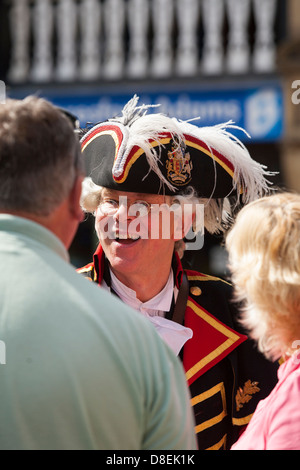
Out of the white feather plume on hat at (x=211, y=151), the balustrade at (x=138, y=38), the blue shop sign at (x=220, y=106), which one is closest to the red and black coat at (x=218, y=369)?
the white feather plume on hat at (x=211, y=151)

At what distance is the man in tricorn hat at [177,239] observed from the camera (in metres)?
2.26

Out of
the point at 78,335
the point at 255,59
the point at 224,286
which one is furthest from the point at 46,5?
the point at 78,335

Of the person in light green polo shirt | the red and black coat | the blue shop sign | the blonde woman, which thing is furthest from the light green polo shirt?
the blue shop sign

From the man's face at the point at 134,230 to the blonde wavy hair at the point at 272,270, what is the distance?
24.5 inches

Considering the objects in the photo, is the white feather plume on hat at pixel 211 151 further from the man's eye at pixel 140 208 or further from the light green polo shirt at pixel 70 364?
the light green polo shirt at pixel 70 364

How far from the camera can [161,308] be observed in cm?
236

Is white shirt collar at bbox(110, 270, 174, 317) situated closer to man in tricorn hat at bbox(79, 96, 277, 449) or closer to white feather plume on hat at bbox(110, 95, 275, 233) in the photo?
man in tricorn hat at bbox(79, 96, 277, 449)

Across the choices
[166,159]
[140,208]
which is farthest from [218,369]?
[166,159]

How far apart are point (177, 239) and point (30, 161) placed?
4.09 feet

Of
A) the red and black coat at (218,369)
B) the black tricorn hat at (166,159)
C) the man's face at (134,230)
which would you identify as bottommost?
the red and black coat at (218,369)

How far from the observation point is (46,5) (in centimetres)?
763

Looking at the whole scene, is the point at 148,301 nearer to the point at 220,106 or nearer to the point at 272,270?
the point at 272,270

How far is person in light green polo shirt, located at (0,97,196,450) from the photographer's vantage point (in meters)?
1.17

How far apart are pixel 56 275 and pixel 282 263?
61cm
